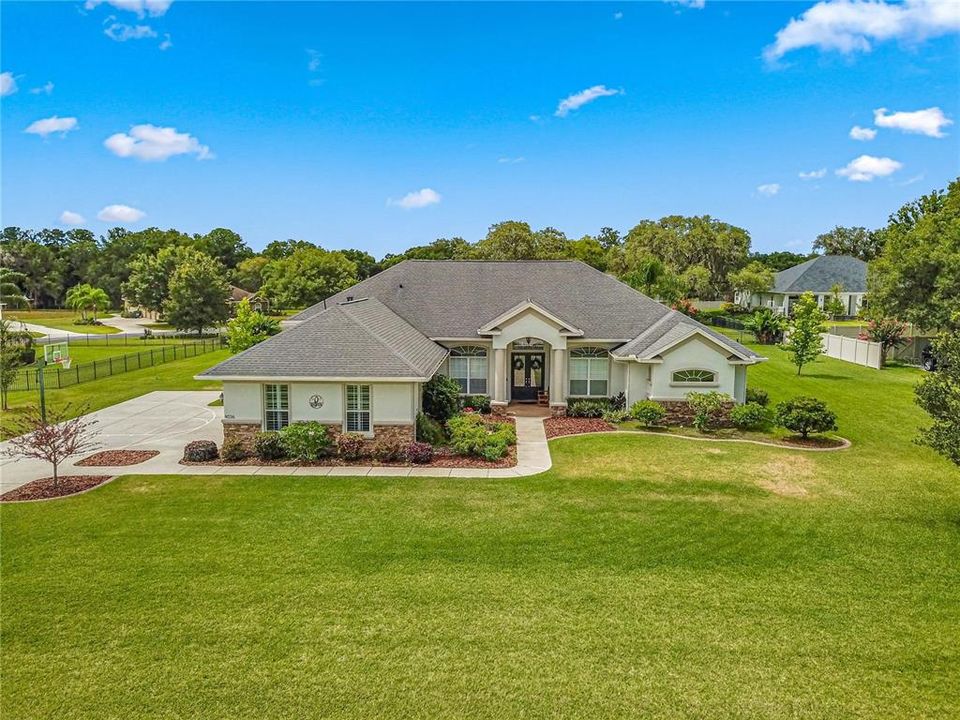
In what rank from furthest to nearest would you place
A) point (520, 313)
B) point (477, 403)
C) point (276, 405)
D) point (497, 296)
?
point (497, 296)
point (477, 403)
point (520, 313)
point (276, 405)

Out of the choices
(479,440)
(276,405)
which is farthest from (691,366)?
(276,405)

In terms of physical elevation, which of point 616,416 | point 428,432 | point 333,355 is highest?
point 333,355

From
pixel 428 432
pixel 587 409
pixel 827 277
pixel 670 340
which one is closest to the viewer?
pixel 428 432

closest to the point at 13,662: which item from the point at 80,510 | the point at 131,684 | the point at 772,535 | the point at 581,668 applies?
the point at 131,684

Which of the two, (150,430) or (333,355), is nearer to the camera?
(333,355)

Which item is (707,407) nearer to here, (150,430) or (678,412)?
(678,412)

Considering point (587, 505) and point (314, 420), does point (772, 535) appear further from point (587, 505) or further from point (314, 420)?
point (314, 420)
